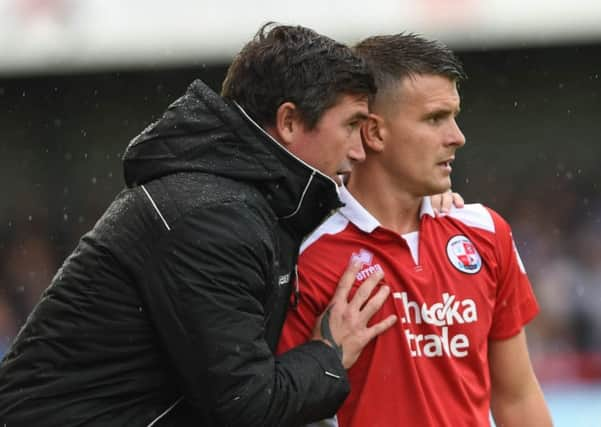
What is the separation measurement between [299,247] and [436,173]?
0.61m

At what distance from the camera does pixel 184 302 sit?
3.36 metres

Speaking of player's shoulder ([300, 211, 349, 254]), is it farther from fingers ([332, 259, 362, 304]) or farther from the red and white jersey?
fingers ([332, 259, 362, 304])

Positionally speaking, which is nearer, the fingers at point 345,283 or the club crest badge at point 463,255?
the fingers at point 345,283

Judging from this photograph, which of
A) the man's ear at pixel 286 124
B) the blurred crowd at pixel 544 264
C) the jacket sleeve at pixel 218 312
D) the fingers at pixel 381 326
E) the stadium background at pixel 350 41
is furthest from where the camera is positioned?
the stadium background at pixel 350 41

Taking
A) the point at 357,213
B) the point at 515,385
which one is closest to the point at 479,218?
the point at 357,213

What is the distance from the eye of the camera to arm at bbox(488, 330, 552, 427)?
14.1ft

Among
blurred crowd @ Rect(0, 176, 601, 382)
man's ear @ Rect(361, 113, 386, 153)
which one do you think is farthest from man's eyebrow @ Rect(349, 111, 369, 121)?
blurred crowd @ Rect(0, 176, 601, 382)

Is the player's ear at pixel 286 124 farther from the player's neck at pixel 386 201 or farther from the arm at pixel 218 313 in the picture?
the player's neck at pixel 386 201

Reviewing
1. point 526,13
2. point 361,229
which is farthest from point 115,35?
point 361,229

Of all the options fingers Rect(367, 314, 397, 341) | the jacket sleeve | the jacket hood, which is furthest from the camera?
fingers Rect(367, 314, 397, 341)

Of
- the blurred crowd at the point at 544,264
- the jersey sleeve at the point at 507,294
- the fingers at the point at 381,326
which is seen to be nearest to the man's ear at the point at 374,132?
the jersey sleeve at the point at 507,294

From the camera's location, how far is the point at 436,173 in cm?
413

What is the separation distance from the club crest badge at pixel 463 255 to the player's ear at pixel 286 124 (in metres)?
0.79

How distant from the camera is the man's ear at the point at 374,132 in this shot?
4.16 meters
